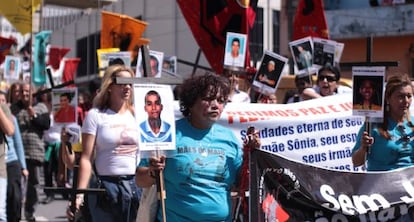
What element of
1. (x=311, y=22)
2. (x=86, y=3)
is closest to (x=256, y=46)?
(x=86, y=3)

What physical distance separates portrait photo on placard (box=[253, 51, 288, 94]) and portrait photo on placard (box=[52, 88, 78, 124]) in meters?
2.10

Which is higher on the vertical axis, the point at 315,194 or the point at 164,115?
the point at 164,115

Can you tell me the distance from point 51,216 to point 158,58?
3.09m

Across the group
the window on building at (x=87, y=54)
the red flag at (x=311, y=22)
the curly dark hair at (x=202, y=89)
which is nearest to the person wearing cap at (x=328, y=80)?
the curly dark hair at (x=202, y=89)

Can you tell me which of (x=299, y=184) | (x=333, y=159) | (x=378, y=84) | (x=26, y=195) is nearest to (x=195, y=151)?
(x=299, y=184)

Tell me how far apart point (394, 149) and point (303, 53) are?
4.07 m

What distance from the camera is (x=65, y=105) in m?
7.33

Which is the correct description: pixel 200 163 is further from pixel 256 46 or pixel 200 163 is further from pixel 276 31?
pixel 276 31

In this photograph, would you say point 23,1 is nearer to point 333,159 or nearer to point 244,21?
point 244,21

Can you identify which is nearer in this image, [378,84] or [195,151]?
[195,151]

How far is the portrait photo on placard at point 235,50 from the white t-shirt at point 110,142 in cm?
352

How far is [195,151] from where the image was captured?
14.6 feet

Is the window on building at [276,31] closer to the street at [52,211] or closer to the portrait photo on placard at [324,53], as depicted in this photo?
the street at [52,211]

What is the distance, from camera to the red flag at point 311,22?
40.2ft
